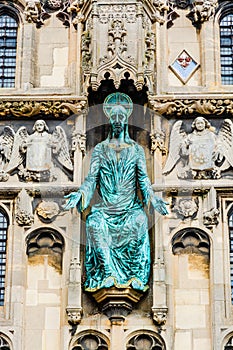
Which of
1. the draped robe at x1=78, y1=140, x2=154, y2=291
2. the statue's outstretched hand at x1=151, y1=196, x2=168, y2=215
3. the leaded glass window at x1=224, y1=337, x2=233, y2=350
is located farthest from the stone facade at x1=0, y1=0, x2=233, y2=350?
the statue's outstretched hand at x1=151, y1=196, x2=168, y2=215

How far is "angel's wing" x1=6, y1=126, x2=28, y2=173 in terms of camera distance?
66.0ft

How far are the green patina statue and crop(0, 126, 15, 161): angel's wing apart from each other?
1394 millimetres

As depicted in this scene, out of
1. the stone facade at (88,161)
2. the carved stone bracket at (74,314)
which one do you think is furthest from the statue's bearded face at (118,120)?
the carved stone bracket at (74,314)

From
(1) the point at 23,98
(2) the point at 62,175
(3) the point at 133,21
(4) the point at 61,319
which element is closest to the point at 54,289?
(4) the point at 61,319

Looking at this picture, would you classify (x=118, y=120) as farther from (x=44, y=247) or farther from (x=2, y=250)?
(x=2, y=250)

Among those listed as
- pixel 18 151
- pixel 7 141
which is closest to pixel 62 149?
pixel 18 151

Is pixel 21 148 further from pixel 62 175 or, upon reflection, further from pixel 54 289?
pixel 54 289

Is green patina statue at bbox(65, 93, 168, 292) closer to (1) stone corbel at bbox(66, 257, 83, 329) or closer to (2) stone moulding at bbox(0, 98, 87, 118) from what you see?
(1) stone corbel at bbox(66, 257, 83, 329)

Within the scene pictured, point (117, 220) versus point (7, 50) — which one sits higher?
point (7, 50)

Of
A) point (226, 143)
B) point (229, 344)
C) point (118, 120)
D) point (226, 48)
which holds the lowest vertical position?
point (229, 344)

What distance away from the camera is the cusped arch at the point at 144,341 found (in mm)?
18875

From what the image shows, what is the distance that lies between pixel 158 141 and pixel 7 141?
2466 millimetres

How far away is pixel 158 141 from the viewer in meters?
20.1

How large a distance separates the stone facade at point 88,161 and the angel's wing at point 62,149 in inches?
0.6
